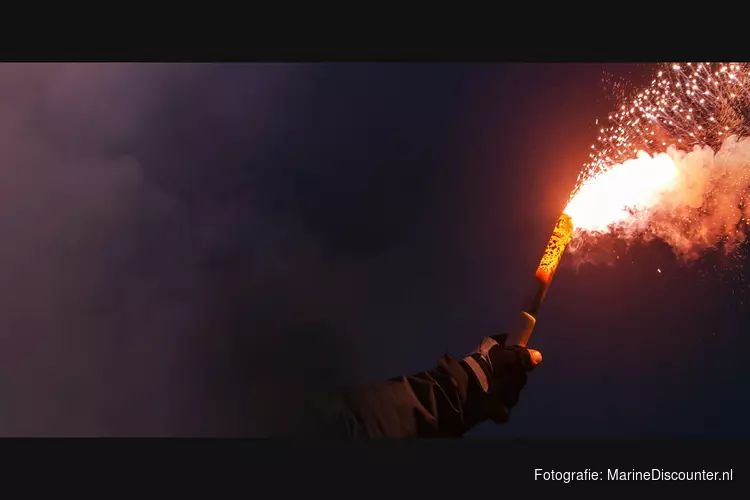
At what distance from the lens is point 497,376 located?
181 inches

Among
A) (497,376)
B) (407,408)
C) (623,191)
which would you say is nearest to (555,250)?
(623,191)

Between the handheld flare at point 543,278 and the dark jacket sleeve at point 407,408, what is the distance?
2.33ft

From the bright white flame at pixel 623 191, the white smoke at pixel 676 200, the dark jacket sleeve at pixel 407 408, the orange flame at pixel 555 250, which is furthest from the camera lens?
the white smoke at pixel 676 200

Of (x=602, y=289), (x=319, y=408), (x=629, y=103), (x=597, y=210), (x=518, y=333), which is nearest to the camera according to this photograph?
(x=319, y=408)

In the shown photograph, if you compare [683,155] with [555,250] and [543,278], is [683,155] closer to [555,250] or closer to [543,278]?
[555,250]

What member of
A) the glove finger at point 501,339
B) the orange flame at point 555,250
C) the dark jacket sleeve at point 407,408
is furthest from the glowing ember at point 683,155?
the dark jacket sleeve at point 407,408

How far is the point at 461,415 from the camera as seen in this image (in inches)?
168

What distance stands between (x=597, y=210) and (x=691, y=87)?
1.71 meters

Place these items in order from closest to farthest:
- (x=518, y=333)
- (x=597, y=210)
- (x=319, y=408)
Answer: (x=319, y=408) → (x=518, y=333) → (x=597, y=210)

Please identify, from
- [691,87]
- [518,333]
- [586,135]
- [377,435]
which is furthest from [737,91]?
[377,435]

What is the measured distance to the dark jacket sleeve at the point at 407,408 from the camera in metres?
3.90

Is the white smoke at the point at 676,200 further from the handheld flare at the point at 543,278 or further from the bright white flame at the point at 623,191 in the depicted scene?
the handheld flare at the point at 543,278

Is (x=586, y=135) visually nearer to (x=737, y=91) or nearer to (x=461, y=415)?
(x=737, y=91)

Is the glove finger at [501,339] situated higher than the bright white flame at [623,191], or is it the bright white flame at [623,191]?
the bright white flame at [623,191]
